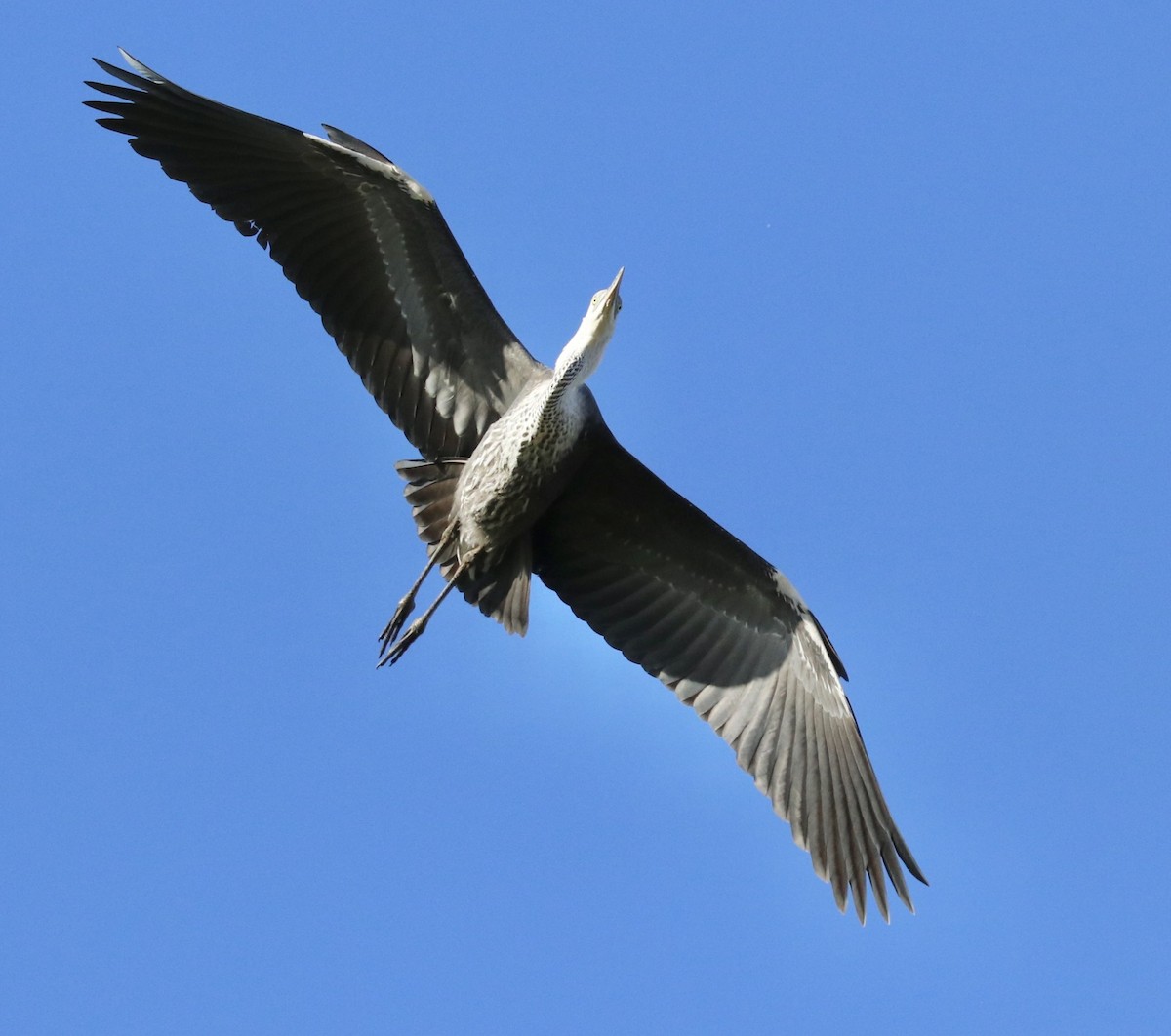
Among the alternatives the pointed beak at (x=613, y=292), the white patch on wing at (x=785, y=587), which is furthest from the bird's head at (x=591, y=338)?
the white patch on wing at (x=785, y=587)

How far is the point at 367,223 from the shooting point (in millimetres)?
12305

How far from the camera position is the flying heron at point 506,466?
39.9 ft

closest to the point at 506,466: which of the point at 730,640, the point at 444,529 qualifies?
the point at 444,529

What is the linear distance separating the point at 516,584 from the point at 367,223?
2199mm

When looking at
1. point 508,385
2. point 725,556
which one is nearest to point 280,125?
point 508,385

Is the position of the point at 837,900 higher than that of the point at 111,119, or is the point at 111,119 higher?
the point at 111,119

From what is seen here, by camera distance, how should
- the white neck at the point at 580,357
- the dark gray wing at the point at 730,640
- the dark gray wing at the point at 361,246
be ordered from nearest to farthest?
the white neck at the point at 580,357 → the dark gray wing at the point at 361,246 → the dark gray wing at the point at 730,640

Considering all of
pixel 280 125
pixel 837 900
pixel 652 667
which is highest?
pixel 280 125

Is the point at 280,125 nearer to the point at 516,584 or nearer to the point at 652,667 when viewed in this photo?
the point at 516,584

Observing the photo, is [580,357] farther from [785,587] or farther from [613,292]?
[785,587]

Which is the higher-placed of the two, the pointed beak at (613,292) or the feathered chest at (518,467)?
the pointed beak at (613,292)

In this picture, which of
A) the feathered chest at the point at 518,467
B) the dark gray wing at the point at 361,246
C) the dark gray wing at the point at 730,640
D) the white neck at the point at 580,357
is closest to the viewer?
the white neck at the point at 580,357

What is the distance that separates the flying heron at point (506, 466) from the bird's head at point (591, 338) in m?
0.01

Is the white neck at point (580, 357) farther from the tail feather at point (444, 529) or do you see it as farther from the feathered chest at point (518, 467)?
the tail feather at point (444, 529)
